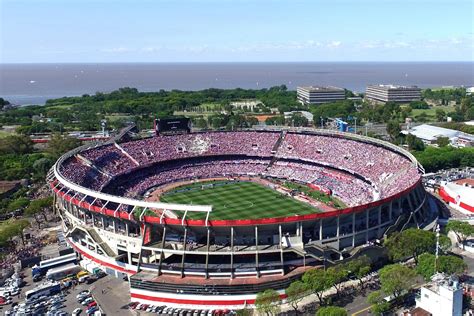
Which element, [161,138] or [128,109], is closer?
[161,138]

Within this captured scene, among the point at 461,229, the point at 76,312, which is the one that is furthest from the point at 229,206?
the point at 461,229

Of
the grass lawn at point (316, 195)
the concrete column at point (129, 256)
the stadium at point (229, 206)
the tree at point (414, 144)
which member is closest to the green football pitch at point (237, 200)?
the stadium at point (229, 206)

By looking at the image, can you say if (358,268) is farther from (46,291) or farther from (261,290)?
(46,291)

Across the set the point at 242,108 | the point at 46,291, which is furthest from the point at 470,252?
the point at 242,108

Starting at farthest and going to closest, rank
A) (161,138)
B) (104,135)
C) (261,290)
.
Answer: (104,135) → (161,138) → (261,290)

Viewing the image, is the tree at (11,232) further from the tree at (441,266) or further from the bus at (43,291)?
the tree at (441,266)

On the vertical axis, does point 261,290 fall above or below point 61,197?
below

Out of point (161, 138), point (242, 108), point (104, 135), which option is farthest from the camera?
point (242, 108)
